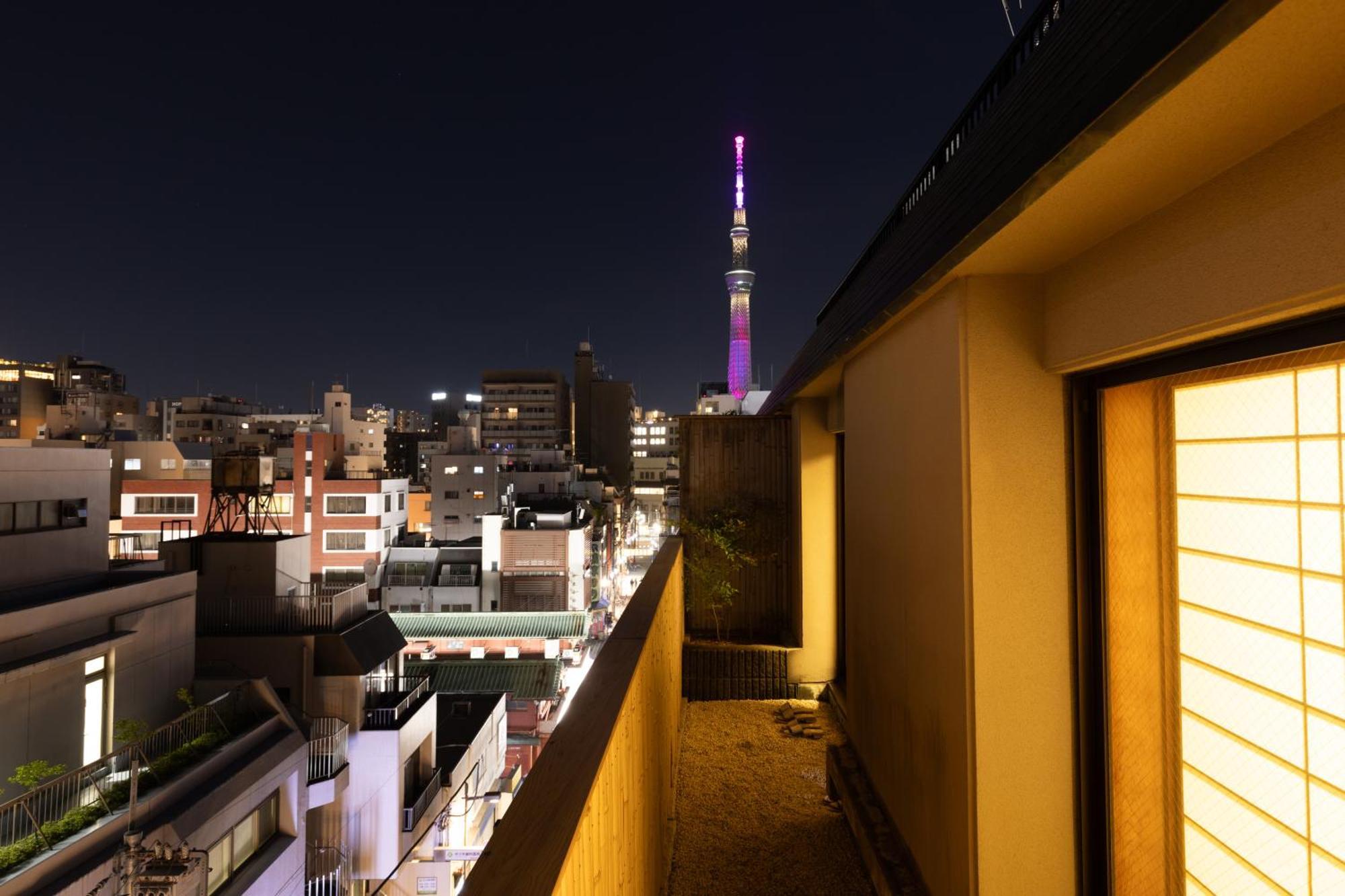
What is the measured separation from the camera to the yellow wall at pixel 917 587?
2402mm

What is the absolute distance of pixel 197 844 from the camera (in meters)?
6.59

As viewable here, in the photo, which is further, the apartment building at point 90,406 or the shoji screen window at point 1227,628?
the apartment building at point 90,406

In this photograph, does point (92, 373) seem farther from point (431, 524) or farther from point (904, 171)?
point (904, 171)

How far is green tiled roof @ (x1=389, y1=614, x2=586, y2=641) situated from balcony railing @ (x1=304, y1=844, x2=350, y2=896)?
11.6 metres

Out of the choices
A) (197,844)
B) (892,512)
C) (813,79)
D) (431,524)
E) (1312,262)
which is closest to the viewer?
(1312,262)

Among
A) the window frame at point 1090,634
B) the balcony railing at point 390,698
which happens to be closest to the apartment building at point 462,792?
the balcony railing at point 390,698

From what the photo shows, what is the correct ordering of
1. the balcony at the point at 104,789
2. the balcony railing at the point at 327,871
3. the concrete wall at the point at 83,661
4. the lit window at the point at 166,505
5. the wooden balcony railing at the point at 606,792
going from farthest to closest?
1. the lit window at the point at 166,505
2. the balcony railing at the point at 327,871
3. the concrete wall at the point at 83,661
4. the balcony at the point at 104,789
5. the wooden balcony railing at the point at 606,792

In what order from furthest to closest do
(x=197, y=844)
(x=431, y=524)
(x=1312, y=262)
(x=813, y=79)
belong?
(x=813, y=79), (x=431, y=524), (x=197, y=844), (x=1312, y=262)

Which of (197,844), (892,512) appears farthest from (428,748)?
(892,512)

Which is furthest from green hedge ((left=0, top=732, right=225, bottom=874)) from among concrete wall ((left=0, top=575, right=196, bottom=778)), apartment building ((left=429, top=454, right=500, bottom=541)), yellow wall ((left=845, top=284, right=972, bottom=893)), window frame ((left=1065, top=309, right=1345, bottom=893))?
apartment building ((left=429, top=454, right=500, bottom=541))

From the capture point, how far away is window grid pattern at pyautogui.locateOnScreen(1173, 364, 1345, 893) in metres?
1.57

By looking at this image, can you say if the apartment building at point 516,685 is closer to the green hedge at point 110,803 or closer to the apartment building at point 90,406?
the green hedge at point 110,803

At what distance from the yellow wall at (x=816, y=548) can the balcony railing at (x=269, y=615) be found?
8.54 meters

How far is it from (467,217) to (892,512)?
10503 centimetres
